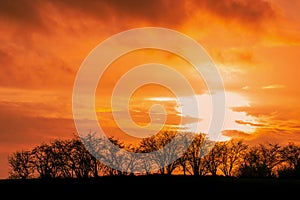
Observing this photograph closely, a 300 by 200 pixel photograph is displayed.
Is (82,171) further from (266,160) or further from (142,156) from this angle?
(266,160)

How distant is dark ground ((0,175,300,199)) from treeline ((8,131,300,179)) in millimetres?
47862

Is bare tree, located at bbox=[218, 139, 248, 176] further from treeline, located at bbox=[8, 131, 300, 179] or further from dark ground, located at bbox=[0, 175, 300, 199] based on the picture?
dark ground, located at bbox=[0, 175, 300, 199]

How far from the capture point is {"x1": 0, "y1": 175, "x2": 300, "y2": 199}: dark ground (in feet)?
127

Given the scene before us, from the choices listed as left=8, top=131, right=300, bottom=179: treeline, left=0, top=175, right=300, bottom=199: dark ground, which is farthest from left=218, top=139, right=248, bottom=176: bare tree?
left=0, top=175, right=300, bottom=199: dark ground

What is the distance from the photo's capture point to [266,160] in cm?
10544

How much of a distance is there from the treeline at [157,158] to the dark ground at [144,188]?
4786 centimetres

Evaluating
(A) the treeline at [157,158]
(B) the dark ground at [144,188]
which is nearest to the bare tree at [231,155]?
(A) the treeline at [157,158]

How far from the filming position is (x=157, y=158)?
104 m

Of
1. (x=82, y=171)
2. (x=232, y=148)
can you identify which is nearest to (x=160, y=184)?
(x=82, y=171)

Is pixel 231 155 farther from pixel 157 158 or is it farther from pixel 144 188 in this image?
pixel 144 188

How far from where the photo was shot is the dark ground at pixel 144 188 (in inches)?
1529

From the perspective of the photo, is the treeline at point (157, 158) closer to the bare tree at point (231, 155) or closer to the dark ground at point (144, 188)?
the bare tree at point (231, 155)

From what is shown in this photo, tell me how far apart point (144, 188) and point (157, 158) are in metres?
63.2

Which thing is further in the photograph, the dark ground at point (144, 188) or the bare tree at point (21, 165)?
the bare tree at point (21, 165)
